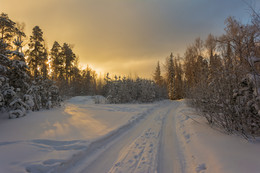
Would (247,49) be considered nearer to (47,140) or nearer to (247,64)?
(247,64)

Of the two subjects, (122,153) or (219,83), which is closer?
(122,153)

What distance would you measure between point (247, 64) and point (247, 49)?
0.44 metres

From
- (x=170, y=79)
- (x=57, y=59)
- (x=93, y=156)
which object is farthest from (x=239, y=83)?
(x=57, y=59)

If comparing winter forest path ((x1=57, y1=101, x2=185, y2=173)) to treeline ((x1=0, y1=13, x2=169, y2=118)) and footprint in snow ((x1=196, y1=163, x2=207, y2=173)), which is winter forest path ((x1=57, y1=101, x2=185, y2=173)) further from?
treeline ((x1=0, y1=13, x2=169, y2=118))

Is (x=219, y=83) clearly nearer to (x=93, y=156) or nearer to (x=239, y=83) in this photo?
(x=239, y=83)

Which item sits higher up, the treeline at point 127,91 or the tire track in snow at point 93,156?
the treeline at point 127,91

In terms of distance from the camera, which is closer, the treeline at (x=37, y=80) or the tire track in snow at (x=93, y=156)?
the tire track in snow at (x=93, y=156)

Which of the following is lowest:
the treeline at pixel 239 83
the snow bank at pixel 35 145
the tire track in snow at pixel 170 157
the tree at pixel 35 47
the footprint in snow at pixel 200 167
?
the tire track in snow at pixel 170 157

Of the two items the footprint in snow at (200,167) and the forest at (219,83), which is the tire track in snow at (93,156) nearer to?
the footprint in snow at (200,167)

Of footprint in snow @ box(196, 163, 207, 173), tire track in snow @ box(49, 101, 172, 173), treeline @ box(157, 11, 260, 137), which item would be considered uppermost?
→ treeline @ box(157, 11, 260, 137)

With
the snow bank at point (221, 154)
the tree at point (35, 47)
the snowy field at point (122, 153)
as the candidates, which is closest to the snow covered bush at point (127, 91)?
the tree at point (35, 47)

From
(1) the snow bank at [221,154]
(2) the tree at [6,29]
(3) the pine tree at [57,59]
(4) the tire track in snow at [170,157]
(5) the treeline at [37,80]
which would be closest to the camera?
(1) the snow bank at [221,154]

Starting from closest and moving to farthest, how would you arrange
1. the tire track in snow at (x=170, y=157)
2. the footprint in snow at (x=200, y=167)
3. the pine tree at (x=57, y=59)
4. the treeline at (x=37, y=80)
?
the footprint in snow at (x=200, y=167), the tire track in snow at (x=170, y=157), the treeline at (x=37, y=80), the pine tree at (x=57, y=59)

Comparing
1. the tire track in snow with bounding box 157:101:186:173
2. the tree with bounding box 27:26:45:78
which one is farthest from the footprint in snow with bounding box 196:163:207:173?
the tree with bounding box 27:26:45:78
